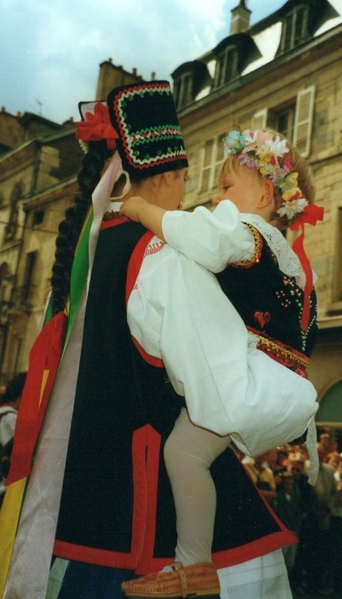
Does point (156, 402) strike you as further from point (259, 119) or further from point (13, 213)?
point (13, 213)

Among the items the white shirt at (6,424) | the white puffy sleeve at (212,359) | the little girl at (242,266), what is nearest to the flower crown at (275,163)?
the little girl at (242,266)

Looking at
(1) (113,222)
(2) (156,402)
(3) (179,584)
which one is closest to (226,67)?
(1) (113,222)

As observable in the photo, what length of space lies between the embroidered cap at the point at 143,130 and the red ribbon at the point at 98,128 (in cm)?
3

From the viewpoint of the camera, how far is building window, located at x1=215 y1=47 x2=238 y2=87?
55.7 feet

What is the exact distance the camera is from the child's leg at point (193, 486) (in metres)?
1.68

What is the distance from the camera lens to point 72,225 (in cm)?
219

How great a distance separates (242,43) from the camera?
56.4 feet

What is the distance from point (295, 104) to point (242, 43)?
3.31 metres

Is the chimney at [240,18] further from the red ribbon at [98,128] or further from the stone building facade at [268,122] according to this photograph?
the red ribbon at [98,128]

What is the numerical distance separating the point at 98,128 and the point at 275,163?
0.56 metres

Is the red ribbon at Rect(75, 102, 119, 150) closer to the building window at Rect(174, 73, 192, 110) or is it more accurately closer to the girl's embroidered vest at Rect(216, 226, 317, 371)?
the girl's embroidered vest at Rect(216, 226, 317, 371)

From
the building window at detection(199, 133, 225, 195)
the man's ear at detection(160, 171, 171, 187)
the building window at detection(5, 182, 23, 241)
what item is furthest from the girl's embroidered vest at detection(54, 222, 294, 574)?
the building window at detection(5, 182, 23, 241)

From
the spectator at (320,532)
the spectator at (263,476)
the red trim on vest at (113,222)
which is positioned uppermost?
the red trim on vest at (113,222)

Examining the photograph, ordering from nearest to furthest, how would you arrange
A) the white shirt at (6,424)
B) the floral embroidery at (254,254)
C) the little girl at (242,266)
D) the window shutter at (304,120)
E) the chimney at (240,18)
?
the little girl at (242,266) → the floral embroidery at (254,254) → the white shirt at (6,424) → the window shutter at (304,120) → the chimney at (240,18)
